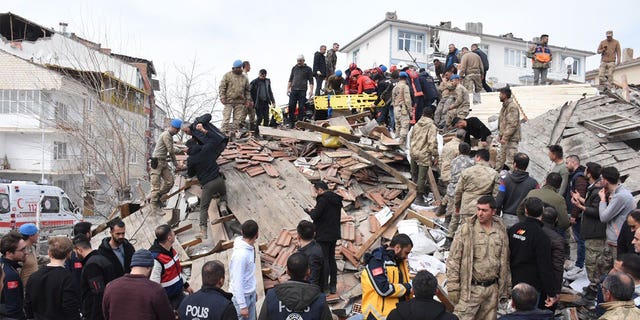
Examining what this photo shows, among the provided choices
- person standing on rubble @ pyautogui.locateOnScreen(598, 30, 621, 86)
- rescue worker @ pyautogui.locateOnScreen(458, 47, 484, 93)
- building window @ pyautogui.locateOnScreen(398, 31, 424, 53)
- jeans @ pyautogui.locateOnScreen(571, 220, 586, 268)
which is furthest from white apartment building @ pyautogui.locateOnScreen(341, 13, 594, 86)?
jeans @ pyautogui.locateOnScreen(571, 220, 586, 268)

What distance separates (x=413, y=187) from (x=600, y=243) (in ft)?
13.9

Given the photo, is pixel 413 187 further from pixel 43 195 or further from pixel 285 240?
pixel 43 195

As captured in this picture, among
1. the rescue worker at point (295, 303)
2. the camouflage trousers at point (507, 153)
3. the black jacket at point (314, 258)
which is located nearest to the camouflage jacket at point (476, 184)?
the black jacket at point (314, 258)

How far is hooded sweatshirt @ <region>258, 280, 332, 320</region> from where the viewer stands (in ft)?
12.6

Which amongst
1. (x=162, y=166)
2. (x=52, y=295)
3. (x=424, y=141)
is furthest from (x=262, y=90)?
(x=52, y=295)

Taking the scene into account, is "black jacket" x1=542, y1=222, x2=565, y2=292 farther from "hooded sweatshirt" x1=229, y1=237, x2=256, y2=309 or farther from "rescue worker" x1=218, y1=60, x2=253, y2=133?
"rescue worker" x1=218, y1=60, x2=253, y2=133

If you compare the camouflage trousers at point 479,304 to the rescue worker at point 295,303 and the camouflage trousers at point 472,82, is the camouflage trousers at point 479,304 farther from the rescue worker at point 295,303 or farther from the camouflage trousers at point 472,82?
the camouflage trousers at point 472,82

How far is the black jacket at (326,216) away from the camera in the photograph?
21.6 ft

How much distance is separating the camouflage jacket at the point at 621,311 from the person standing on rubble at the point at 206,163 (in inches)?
288

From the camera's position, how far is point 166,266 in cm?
512

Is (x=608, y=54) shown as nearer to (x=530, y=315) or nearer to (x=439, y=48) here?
(x=530, y=315)

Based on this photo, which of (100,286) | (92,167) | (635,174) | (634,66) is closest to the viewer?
(100,286)

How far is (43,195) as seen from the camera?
18.5m

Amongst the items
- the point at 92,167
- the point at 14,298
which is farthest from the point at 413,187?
the point at 92,167
